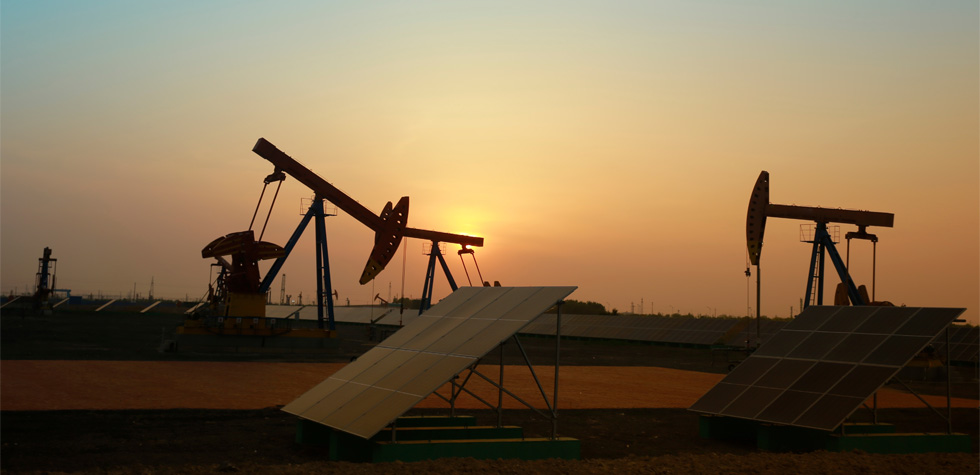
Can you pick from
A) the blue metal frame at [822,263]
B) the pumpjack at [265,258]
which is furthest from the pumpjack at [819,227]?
the pumpjack at [265,258]

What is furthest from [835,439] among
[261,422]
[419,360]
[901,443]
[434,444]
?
[261,422]

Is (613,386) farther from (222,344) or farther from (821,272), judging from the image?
(222,344)

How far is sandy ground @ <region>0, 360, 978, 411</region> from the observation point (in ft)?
60.4

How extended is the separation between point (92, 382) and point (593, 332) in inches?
1900

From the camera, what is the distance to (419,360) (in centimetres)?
1328

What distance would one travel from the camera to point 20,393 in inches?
736

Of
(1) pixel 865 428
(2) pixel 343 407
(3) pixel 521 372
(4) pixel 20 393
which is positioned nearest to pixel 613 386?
(3) pixel 521 372

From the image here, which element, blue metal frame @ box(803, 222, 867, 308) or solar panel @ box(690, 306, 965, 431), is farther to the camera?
blue metal frame @ box(803, 222, 867, 308)

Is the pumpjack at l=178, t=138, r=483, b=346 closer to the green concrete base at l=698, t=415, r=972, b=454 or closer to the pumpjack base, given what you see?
the pumpjack base

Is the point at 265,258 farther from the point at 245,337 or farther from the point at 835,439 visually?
the point at 835,439

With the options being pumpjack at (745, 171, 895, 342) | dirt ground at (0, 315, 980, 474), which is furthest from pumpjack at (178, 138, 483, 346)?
pumpjack at (745, 171, 895, 342)

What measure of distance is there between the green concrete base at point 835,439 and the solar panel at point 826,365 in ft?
1.26

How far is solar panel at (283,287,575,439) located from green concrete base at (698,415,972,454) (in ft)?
15.9

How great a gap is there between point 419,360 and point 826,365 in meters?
7.80
